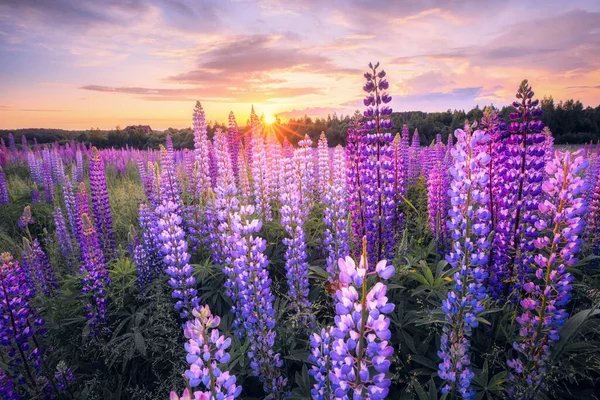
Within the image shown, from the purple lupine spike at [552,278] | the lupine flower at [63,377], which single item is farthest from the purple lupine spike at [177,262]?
the purple lupine spike at [552,278]

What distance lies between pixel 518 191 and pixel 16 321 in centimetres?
509

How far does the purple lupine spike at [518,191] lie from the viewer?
3.28 metres

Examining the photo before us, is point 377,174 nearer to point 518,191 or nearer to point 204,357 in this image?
point 518,191

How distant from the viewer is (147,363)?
12.5ft

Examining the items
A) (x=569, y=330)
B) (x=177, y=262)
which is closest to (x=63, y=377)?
(x=177, y=262)

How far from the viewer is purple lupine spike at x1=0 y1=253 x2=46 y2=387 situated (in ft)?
10.1

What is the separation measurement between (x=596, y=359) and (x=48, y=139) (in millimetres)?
46628

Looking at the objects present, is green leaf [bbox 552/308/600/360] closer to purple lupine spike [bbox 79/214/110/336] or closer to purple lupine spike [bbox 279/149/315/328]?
purple lupine spike [bbox 279/149/315/328]

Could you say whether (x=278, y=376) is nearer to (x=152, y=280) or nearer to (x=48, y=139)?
(x=152, y=280)

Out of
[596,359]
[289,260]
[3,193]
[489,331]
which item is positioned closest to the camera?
[596,359]

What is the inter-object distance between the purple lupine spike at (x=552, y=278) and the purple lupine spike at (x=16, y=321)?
4.34 m

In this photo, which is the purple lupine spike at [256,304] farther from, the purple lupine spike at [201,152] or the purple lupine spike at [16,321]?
the purple lupine spike at [201,152]

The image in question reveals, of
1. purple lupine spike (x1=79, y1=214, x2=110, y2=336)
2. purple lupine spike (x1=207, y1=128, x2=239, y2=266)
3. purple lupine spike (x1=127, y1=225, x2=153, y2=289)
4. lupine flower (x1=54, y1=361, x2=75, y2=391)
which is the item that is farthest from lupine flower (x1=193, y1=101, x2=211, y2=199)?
lupine flower (x1=54, y1=361, x2=75, y2=391)

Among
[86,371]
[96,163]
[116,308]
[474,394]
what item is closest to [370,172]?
[474,394]
